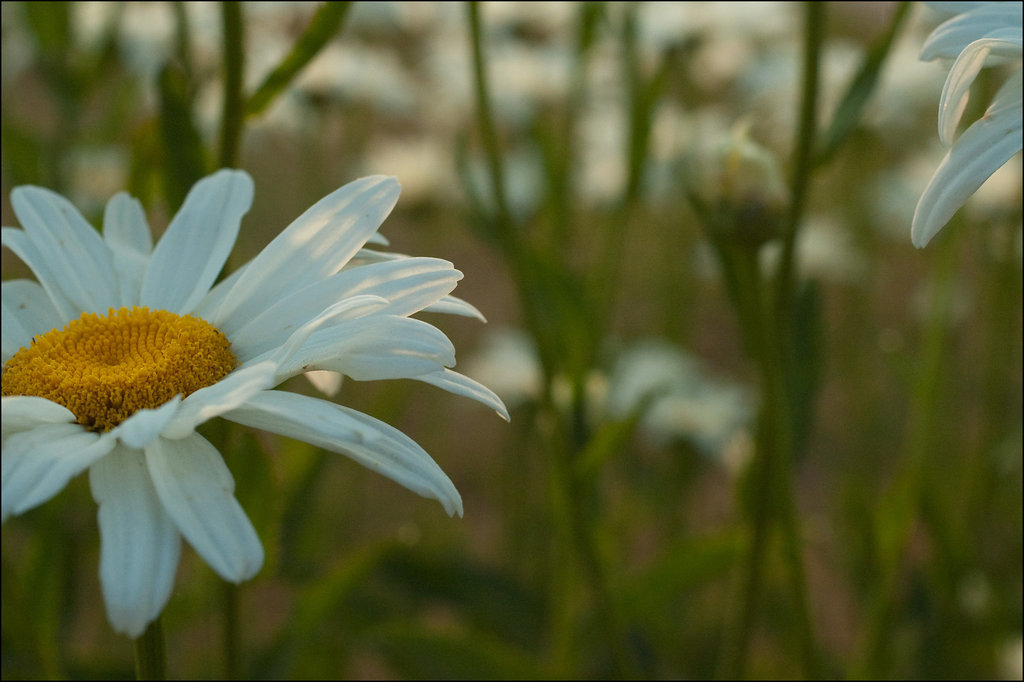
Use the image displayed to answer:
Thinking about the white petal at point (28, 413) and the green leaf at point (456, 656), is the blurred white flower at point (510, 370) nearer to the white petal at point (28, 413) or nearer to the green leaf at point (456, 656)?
the green leaf at point (456, 656)

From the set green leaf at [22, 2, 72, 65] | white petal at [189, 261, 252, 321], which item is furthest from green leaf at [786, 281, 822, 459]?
green leaf at [22, 2, 72, 65]

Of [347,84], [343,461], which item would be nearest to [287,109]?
[347,84]

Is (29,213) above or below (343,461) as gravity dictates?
above

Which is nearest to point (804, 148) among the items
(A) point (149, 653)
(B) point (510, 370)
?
(A) point (149, 653)

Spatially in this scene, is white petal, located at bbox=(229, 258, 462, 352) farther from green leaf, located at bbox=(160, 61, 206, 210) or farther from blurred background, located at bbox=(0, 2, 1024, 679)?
green leaf, located at bbox=(160, 61, 206, 210)

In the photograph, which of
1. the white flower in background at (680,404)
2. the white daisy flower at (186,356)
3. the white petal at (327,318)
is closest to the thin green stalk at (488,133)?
the white daisy flower at (186,356)

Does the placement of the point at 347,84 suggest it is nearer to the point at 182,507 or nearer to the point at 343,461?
the point at 343,461

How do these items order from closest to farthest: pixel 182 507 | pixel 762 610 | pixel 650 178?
pixel 182 507
pixel 762 610
pixel 650 178
